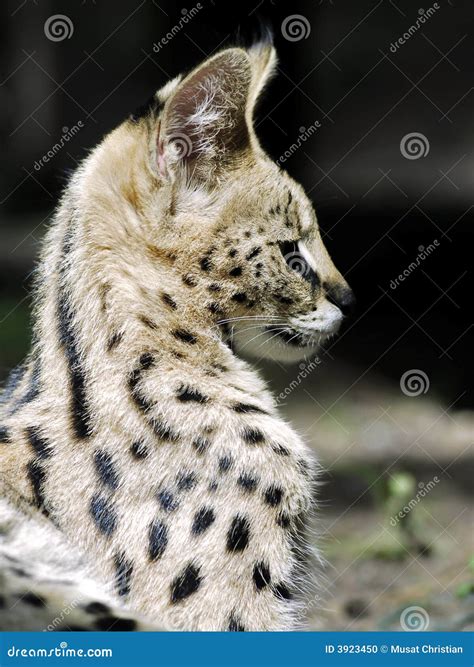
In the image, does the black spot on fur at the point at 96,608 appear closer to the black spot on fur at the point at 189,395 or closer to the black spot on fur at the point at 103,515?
the black spot on fur at the point at 103,515

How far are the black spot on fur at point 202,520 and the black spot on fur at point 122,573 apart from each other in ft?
0.71

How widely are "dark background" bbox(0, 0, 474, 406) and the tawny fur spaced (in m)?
1.60

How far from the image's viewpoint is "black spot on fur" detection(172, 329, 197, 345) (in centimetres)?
313

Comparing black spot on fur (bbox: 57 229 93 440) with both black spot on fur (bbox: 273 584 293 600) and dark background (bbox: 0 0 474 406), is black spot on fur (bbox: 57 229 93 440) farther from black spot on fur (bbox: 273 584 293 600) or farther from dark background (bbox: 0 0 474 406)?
dark background (bbox: 0 0 474 406)

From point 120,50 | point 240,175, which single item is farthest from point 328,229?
point 240,175

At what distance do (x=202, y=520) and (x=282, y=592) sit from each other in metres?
0.36

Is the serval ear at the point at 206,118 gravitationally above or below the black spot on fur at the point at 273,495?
above

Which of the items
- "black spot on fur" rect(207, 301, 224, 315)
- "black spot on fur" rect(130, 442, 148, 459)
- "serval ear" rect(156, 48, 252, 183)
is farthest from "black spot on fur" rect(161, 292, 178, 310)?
"black spot on fur" rect(130, 442, 148, 459)

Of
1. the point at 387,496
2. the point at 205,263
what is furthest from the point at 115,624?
the point at 387,496

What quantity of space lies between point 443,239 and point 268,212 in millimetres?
3344

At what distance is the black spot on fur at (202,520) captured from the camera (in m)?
2.81

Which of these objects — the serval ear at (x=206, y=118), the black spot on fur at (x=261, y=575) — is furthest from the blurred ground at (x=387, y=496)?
the serval ear at (x=206, y=118)

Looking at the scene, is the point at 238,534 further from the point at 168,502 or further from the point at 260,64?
the point at 260,64
